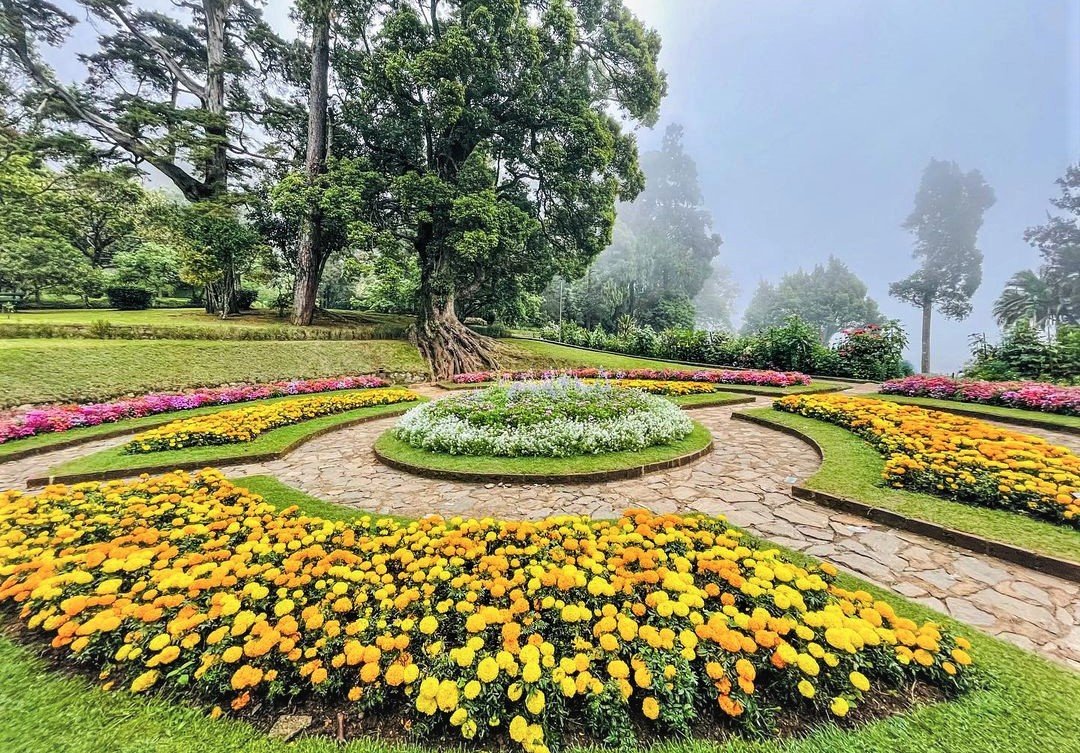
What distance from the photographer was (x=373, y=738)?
1.54 m

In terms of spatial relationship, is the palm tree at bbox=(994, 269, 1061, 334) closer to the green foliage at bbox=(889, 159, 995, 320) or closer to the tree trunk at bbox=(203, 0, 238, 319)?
the green foliage at bbox=(889, 159, 995, 320)

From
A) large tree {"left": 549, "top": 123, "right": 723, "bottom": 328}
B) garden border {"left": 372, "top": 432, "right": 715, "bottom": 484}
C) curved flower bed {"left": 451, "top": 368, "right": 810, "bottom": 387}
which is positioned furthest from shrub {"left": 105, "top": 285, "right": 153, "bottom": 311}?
large tree {"left": 549, "top": 123, "right": 723, "bottom": 328}

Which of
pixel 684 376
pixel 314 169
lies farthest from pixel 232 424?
pixel 314 169

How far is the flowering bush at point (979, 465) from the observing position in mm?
3301

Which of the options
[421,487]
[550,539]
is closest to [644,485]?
[550,539]

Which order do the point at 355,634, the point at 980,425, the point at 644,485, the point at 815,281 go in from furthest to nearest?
1. the point at 815,281
2. the point at 980,425
3. the point at 644,485
4. the point at 355,634

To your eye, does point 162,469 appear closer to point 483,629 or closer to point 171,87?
point 483,629

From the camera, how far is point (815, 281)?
171ft

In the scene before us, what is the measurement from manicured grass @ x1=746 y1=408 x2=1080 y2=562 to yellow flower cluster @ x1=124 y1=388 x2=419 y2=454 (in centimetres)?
753

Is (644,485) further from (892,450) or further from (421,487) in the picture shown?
(892,450)

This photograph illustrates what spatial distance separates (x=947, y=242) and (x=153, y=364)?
5885 cm

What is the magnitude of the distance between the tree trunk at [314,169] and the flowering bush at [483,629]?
592 inches

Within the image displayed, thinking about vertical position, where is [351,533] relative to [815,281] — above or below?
below

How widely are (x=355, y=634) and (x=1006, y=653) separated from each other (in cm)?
325
